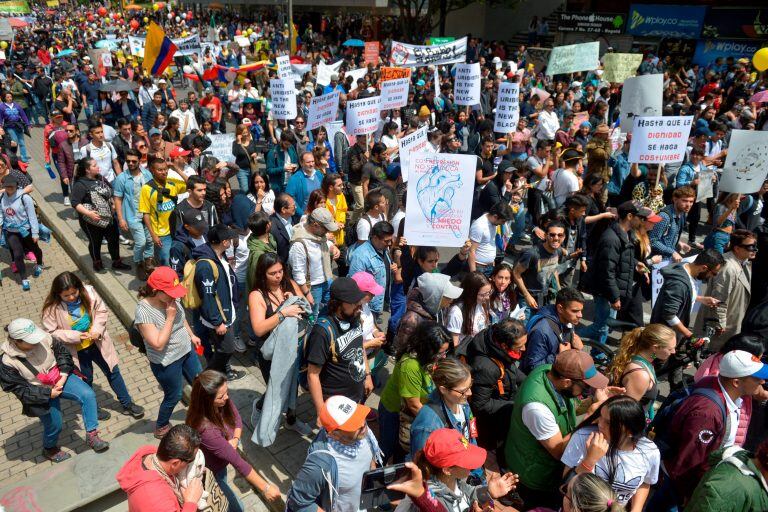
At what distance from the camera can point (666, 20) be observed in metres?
26.1

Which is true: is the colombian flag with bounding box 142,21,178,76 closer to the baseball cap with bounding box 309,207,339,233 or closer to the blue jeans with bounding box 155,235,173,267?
the blue jeans with bounding box 155,235,173,267

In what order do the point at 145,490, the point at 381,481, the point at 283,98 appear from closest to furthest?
the point at 145,490 < the point at 381,481 < the point at 283,98

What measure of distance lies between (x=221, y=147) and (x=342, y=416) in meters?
6.64

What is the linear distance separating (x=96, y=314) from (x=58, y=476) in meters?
1.36

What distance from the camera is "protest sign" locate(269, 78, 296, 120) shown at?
10.4m

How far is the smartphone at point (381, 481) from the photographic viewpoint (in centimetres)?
282

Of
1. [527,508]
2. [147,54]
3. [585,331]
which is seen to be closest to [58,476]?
[527,508]

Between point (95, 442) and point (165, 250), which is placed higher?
point (165, 250)

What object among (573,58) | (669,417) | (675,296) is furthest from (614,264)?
(573,58)

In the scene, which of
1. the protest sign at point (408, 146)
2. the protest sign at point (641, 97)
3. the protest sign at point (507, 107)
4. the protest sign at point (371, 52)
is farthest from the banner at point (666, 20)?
the protest sign at point (408, 146)

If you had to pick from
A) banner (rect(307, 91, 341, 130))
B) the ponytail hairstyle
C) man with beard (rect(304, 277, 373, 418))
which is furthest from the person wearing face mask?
banner (rect(307, 91, 341, 130))

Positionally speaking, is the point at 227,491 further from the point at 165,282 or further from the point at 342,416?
the point at 165,282

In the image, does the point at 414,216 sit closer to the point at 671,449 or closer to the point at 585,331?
the point at 585,331

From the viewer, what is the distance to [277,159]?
28.3 ft
